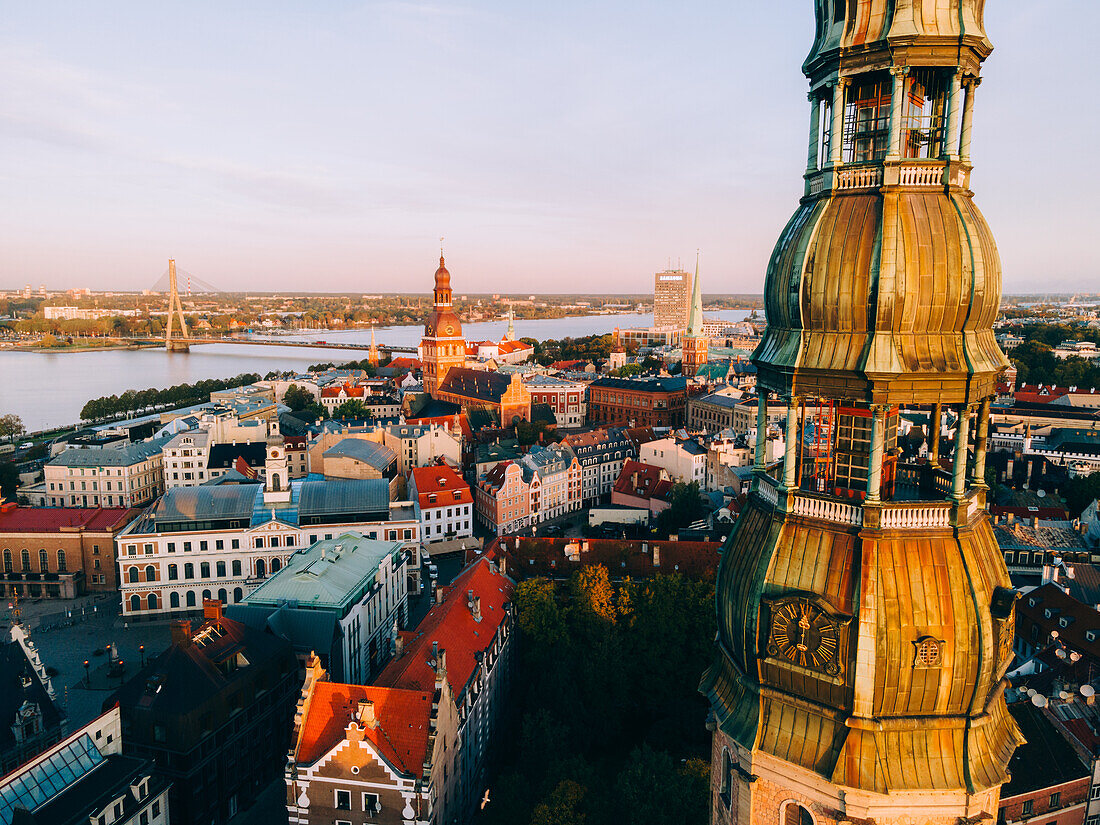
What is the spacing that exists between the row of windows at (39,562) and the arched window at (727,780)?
4770 centimetres

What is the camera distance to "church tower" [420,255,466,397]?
112 meters

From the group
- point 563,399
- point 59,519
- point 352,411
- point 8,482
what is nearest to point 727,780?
point 59,519

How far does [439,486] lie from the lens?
55.0 m

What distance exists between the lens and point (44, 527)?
46344 mm

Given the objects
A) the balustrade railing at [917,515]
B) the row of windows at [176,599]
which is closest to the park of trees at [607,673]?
the balustrade railing at [917,515]

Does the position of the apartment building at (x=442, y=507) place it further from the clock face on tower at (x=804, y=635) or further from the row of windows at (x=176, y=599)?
the clock face on tower at (x=804, y=635)

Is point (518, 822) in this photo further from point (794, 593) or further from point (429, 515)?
point (429, 515)

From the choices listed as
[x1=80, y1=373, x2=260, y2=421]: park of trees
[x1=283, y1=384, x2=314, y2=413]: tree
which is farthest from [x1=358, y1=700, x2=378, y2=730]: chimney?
[x1=80, y1=373, x2=260, y2=421]: park of trees

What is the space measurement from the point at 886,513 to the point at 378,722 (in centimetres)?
1682

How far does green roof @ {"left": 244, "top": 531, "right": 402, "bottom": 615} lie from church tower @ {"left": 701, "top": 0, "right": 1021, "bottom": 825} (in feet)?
83.7

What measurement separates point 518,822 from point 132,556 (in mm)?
30181

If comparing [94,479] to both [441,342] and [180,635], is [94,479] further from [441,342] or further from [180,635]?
[441,342]

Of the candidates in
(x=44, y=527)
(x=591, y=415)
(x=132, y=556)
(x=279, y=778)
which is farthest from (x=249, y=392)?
(x=279, y=778)

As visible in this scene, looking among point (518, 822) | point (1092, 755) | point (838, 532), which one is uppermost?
point (838, 532)
